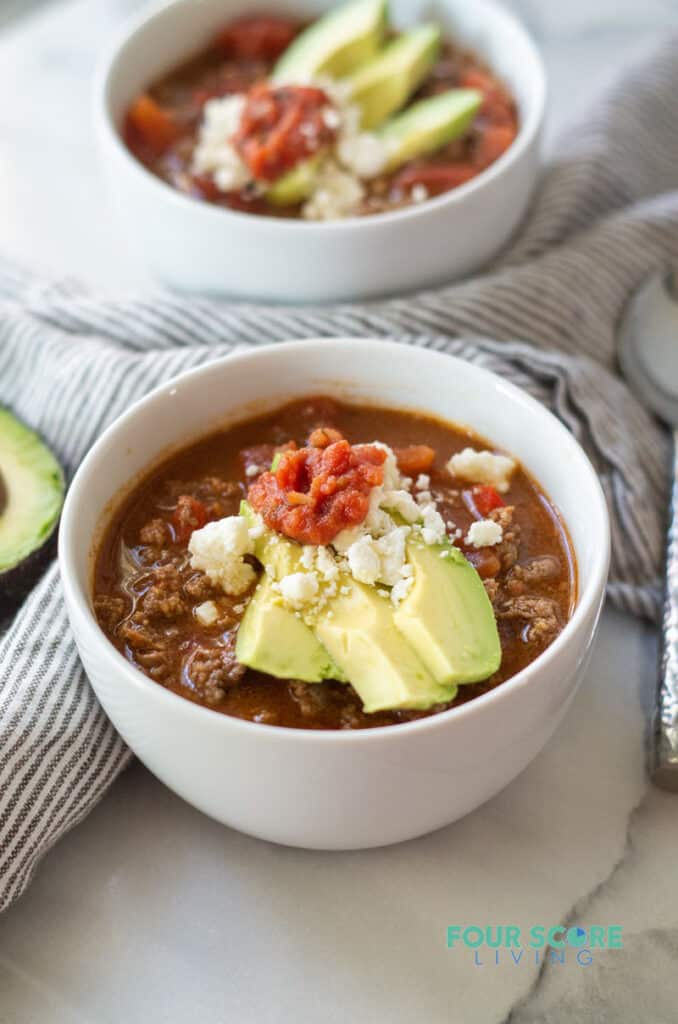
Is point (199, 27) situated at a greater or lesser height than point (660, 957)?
greater

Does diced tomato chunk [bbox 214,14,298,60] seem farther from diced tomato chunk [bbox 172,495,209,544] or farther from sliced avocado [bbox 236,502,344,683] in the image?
sliced avocado [bbox 236,502,344,683]

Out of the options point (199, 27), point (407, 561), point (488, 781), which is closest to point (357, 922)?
point (488, 781)

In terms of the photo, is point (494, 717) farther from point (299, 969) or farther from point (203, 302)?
point (203, 302)

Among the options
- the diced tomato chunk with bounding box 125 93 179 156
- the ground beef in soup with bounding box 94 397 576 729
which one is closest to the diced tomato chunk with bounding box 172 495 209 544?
the ground beef in soup with bounding box 94 397 576 729

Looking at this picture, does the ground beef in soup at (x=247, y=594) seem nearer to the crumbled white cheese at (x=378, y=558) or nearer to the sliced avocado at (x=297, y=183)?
the crumbled white cheese at (x=378, y=558)

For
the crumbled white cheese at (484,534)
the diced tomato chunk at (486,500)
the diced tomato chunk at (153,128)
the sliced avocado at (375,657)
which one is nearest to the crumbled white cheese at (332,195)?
the diced tomato chunk at (153,128)

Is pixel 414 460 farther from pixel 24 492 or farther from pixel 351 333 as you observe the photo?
pixel 24 492

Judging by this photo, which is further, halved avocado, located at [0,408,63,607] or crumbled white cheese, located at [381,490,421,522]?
halved avocado, located at [0,408,63,607]
